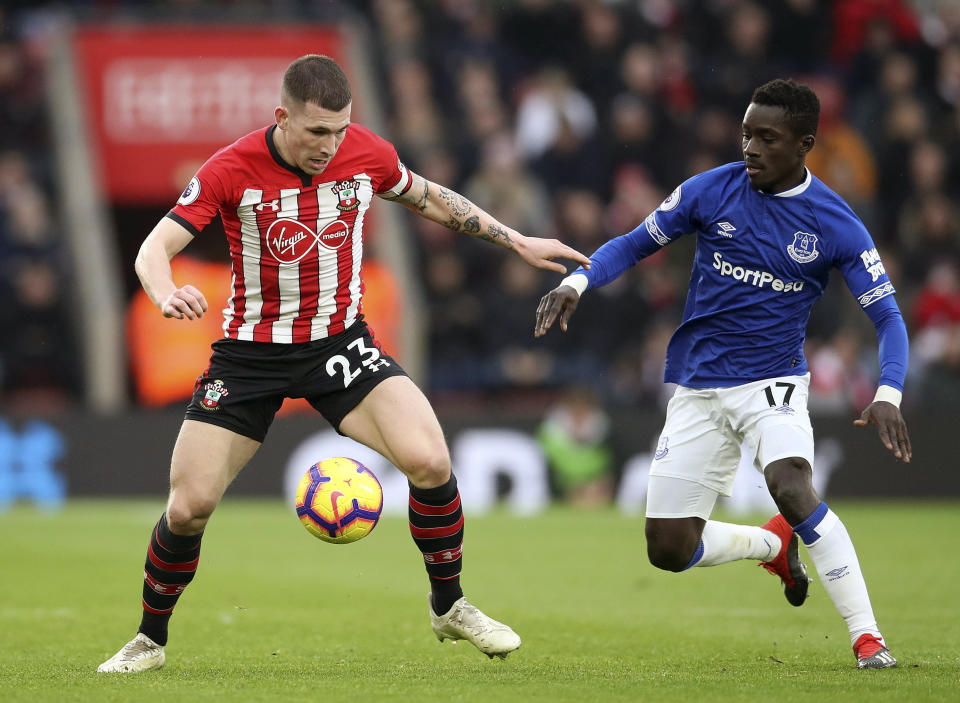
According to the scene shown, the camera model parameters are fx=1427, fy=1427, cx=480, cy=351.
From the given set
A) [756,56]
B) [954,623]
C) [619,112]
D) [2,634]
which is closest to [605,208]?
[619,112]

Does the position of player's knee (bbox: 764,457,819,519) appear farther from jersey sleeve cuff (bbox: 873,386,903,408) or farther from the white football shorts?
jersey sleeve cuff (bbox: 873,386,903,408)

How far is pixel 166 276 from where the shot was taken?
585 cm

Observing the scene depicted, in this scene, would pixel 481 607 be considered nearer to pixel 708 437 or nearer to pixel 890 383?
pixel 708 437

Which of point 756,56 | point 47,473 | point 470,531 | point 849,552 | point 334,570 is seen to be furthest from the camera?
point 756,56

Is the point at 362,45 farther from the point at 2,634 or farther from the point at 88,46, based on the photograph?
the point at 2,634

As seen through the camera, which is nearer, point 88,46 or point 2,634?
point 2,634

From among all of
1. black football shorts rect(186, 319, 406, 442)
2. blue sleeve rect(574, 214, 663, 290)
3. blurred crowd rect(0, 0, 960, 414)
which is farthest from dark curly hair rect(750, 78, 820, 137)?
blurred crowd rect(0, 0, 960, 414)

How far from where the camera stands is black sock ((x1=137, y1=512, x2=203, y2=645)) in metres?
6.29

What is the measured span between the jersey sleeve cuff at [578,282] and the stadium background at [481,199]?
8612 millimetres

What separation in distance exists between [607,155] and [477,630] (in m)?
11.6

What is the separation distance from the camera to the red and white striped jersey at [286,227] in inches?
244

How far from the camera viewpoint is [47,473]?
15.4m

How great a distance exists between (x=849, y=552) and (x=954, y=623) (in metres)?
1.99

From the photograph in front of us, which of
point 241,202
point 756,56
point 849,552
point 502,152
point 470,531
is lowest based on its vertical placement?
point 470,531
